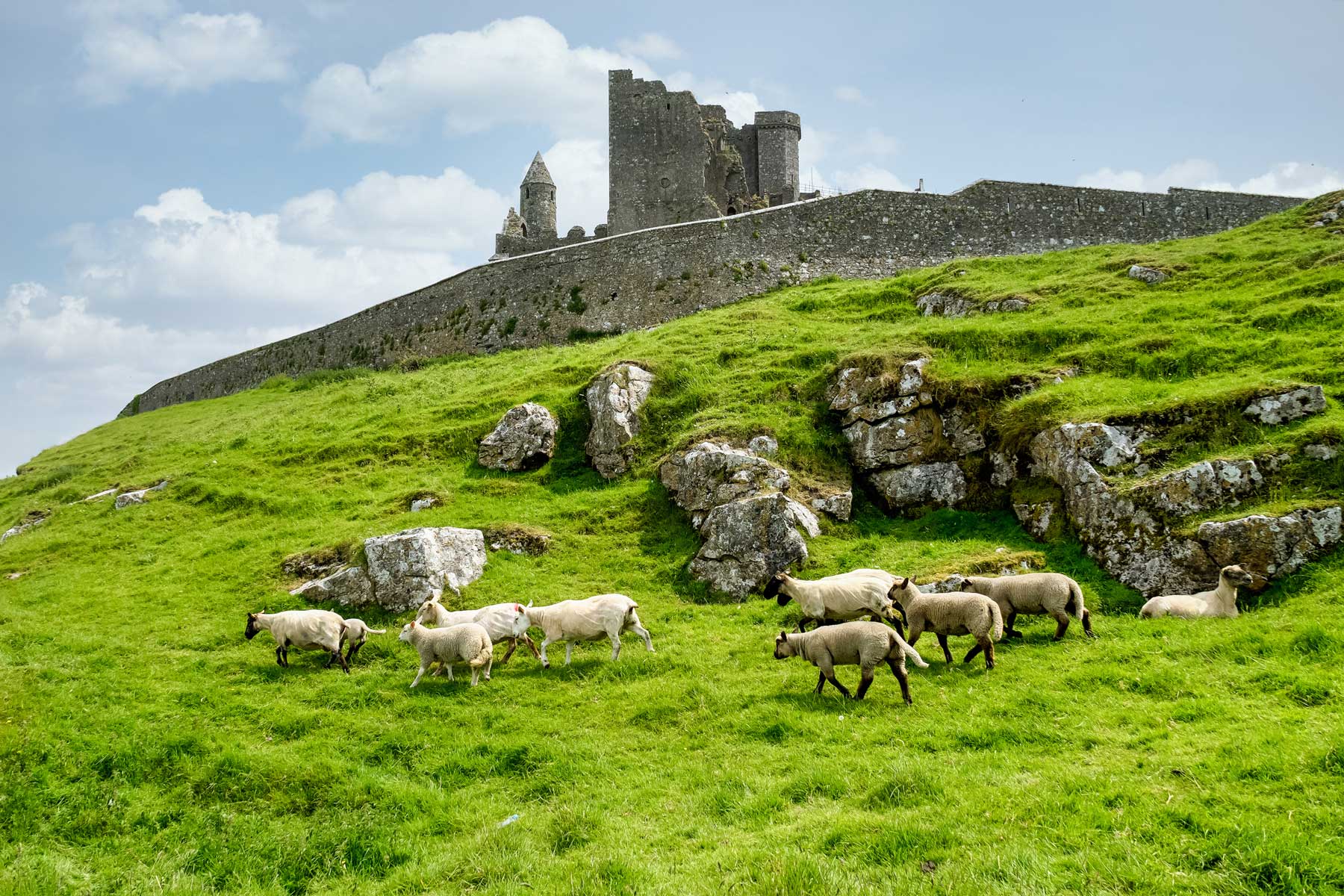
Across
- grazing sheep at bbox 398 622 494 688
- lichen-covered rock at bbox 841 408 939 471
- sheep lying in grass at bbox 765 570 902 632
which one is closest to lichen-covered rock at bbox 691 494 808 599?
sheep lying in grass at bbox 765 570 902 632

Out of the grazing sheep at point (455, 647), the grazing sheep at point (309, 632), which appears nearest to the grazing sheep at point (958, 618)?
the grazing sheep at point (455, 647)

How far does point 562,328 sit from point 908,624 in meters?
30.7

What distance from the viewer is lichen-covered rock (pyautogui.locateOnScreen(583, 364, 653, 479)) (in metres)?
25.3

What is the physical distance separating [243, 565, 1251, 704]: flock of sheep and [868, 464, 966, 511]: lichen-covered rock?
5.61 meters

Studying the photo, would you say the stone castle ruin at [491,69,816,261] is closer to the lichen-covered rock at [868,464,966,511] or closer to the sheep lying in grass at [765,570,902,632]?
the lichen-covered rock at [868,464,966,511]

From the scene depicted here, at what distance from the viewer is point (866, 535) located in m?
20.3

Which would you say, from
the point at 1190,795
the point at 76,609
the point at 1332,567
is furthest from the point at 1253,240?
the point at 76,609

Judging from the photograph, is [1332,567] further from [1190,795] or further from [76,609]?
[76,609]

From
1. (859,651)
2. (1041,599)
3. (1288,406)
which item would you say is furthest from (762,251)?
(859,651)

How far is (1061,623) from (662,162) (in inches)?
1731

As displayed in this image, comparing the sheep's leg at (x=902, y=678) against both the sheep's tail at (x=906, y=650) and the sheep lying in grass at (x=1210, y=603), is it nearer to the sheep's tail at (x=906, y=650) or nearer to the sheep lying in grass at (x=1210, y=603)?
the sheep's tail at (x=906, y=650)

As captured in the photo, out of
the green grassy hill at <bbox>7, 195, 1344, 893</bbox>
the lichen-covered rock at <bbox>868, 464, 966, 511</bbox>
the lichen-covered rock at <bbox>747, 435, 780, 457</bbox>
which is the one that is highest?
the lichen-covered rock at <bbox>747, 435, 780, 457</bbox>

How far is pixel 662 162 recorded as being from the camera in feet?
172

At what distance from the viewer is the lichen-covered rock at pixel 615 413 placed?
2528 cm
